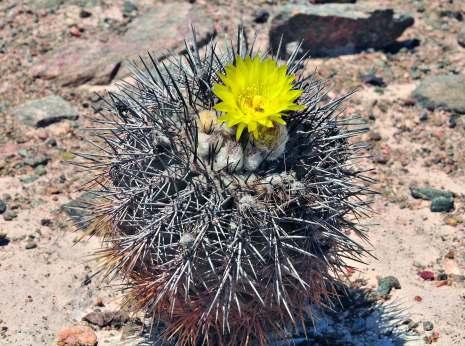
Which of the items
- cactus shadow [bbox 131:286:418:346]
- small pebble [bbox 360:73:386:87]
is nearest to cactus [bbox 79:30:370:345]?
cactus shadow [bbox 131:286:418:346]

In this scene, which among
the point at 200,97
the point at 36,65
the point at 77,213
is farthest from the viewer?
the point at 36,65

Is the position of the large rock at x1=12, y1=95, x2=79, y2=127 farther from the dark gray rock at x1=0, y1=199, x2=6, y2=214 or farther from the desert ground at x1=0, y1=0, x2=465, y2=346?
the dark gray rock at x1=0, y1=199, x2=6, y2=214

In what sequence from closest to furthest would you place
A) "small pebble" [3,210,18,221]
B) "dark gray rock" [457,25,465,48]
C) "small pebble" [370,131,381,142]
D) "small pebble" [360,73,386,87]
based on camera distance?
"small pebble" [3,210,18,221], "small pebble" [370,131,381,142], "small pebble" [360,73,386,87], "dark gray rock" [457,25,465,48]

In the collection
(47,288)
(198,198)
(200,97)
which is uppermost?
(200,97)

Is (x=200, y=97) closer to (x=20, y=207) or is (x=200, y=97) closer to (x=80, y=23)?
(x=20, y=207)

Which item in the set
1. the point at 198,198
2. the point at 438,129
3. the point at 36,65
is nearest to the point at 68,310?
the point at 198,198


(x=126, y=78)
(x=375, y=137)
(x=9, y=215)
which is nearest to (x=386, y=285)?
(x=375, y=137)

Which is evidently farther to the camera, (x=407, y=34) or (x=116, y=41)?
(x=407, y=34)
